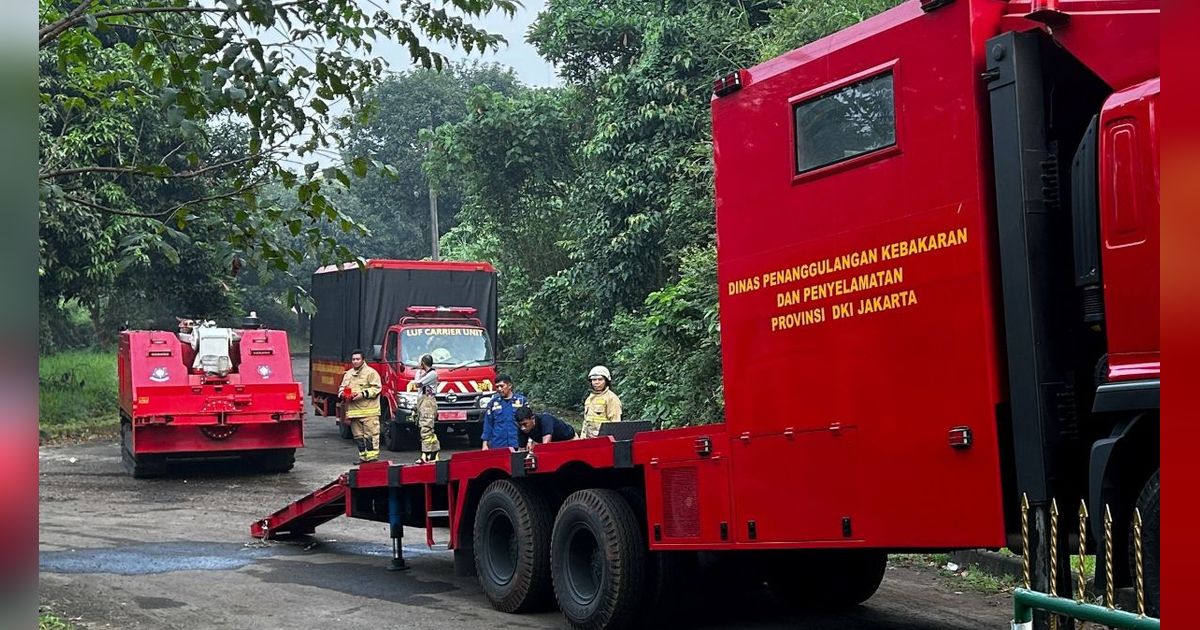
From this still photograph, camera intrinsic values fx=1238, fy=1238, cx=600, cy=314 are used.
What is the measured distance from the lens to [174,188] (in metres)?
→ 31.9

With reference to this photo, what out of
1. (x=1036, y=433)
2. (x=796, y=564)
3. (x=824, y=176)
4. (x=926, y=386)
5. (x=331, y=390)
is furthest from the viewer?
(x=331, y=390)

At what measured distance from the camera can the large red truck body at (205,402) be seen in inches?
727

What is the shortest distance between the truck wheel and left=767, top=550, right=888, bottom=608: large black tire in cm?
125

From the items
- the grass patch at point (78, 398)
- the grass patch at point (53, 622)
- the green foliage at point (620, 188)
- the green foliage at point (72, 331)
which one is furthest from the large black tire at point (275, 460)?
the green foliage at point (72, 331)

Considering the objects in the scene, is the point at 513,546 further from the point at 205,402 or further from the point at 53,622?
the point at 205,402

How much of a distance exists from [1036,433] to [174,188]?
97.4ft

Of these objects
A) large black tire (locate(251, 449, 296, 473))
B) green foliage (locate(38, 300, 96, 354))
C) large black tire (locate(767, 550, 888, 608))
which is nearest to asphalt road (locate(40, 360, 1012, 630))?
large black tire (locate(767, 550, 888, 608))

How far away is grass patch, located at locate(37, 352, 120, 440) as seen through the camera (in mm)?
26103

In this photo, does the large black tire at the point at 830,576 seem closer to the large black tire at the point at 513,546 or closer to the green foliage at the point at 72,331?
the large black tire at the point at 513,546

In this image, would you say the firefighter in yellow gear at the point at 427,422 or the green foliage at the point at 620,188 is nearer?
the firefighter in yellow gear at the point at 427,422

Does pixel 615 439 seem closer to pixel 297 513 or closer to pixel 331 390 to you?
pixel 297 513

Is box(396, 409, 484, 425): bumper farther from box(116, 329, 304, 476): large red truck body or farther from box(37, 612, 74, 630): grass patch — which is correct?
box(37, 612, 74, 630): grass patch

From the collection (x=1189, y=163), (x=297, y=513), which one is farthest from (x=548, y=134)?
(x=1189, y=163)

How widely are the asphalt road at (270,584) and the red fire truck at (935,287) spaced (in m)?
2.21
